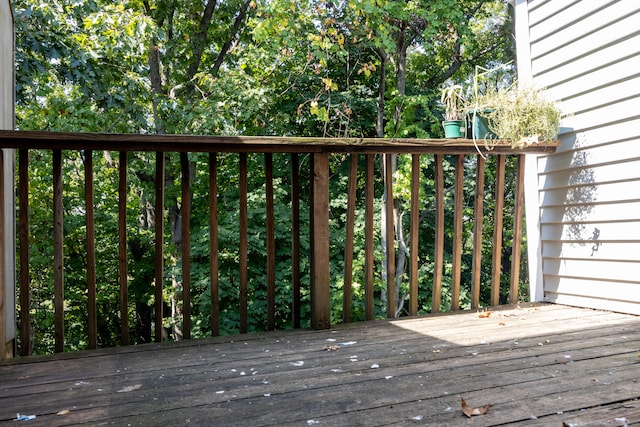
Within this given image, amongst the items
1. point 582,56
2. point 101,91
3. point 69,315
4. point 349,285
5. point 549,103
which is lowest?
point 69,315

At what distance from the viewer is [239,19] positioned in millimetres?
8555

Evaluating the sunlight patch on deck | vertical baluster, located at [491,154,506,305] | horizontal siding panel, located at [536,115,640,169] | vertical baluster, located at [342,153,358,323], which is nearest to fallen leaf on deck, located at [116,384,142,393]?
vertical baluster, located at [342,153,358,323]

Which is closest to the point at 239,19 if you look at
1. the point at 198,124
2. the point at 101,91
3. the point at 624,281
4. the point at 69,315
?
the point at 198,124

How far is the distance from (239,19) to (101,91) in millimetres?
3737

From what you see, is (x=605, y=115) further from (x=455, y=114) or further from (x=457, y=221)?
(x=457, y=221)

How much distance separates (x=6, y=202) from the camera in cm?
221

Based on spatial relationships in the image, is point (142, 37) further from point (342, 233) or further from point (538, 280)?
point (538, 280)

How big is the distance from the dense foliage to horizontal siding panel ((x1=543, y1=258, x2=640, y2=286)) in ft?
12.4

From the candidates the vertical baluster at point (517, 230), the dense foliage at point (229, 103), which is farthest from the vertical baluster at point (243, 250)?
the dense foliage at point (229, 103)

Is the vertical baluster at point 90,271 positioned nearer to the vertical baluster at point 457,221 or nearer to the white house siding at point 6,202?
the white house siding at point 6,202

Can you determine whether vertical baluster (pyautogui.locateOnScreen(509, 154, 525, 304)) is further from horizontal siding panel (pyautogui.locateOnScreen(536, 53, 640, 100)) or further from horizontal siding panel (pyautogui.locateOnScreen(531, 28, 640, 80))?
horizontal siding panel (pyautogui.locateOnScreen(531, 28, 640, 80))

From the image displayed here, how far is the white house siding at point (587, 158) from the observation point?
8.39ft

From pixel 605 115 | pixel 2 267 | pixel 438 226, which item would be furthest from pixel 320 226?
pixel 605 115

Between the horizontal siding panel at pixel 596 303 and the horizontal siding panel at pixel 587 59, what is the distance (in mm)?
1268
